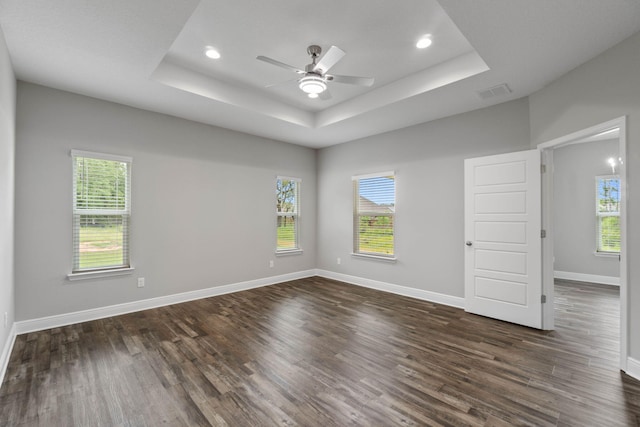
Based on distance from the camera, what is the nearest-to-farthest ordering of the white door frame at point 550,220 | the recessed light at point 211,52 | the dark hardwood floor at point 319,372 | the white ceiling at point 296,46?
the dark hardwood floor at point 319,372, the white ceiling at point 296,46, the white door frame at point 550,220, the recessed light at point 211,52

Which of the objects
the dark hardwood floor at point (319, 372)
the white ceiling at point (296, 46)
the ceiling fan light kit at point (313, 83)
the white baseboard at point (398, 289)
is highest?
the white ceiling at point (296, 46)

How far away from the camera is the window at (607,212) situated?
223 inches

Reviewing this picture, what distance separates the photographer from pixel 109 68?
3031 millimetres

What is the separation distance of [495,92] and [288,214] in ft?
13.4

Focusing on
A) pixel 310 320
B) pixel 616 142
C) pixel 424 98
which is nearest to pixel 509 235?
pixel 424 98

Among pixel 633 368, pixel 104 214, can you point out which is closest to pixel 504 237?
pixel 633 368

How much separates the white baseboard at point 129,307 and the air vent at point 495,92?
4530 millimetres

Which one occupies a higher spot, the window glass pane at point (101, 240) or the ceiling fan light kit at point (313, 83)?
the ceiling fan light kit at point (313, 83)

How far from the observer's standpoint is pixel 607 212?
5.73 metres

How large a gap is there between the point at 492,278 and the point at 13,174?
5.78 metres

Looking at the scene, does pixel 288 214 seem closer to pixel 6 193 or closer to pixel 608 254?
pixel 6 193

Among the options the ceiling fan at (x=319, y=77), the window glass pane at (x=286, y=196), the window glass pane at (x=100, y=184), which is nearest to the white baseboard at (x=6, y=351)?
the window glass pane at (x=100, y=184)

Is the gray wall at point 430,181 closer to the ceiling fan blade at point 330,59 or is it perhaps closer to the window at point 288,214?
the window at point 288,214

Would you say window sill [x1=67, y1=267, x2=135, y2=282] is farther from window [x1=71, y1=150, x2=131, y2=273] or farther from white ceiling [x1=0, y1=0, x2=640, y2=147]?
white ceiling [x1=0, y1=0, x2=640, y2=147]
